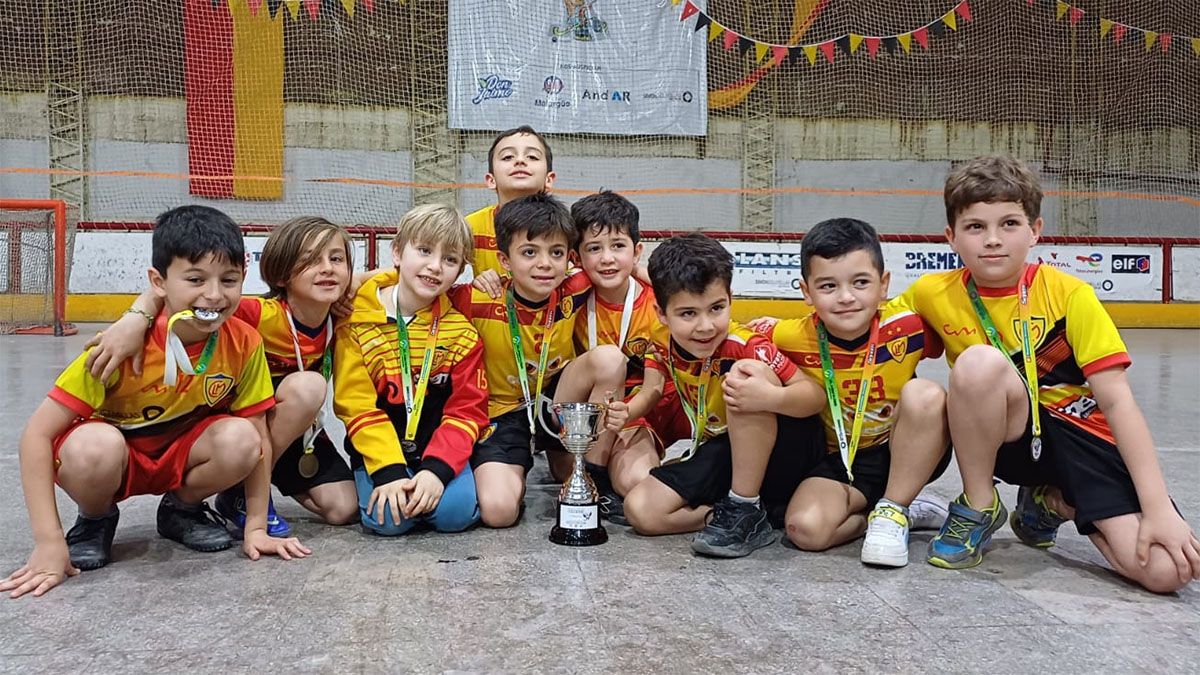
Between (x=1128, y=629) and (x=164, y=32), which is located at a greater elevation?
(x=164, y=32)

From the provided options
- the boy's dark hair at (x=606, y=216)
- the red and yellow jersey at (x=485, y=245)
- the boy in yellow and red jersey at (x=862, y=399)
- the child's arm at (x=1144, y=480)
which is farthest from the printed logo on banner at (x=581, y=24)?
the child's arm at (x=1144, y=480)

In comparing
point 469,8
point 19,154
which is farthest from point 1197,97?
point 19,154

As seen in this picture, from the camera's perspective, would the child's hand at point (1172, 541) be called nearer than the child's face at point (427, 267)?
Yes

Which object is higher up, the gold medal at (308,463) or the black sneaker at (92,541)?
the gold medal at (308,463)

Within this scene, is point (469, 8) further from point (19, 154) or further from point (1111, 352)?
point (1111, 352)

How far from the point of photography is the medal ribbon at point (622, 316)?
2668 millimetres

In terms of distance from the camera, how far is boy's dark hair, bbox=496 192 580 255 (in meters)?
2.50

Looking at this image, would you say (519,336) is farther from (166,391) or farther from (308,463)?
(166,391)

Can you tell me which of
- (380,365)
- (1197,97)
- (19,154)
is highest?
(1197,97)

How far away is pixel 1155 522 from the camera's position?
1.84m

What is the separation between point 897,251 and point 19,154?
1109 centimetres

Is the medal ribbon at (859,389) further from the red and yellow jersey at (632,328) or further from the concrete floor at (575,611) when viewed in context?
the red and yellow jersey at (632,328)

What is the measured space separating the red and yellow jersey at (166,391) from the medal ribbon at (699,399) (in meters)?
0.99

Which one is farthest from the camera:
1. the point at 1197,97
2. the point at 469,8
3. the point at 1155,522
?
the point at 1197,97
